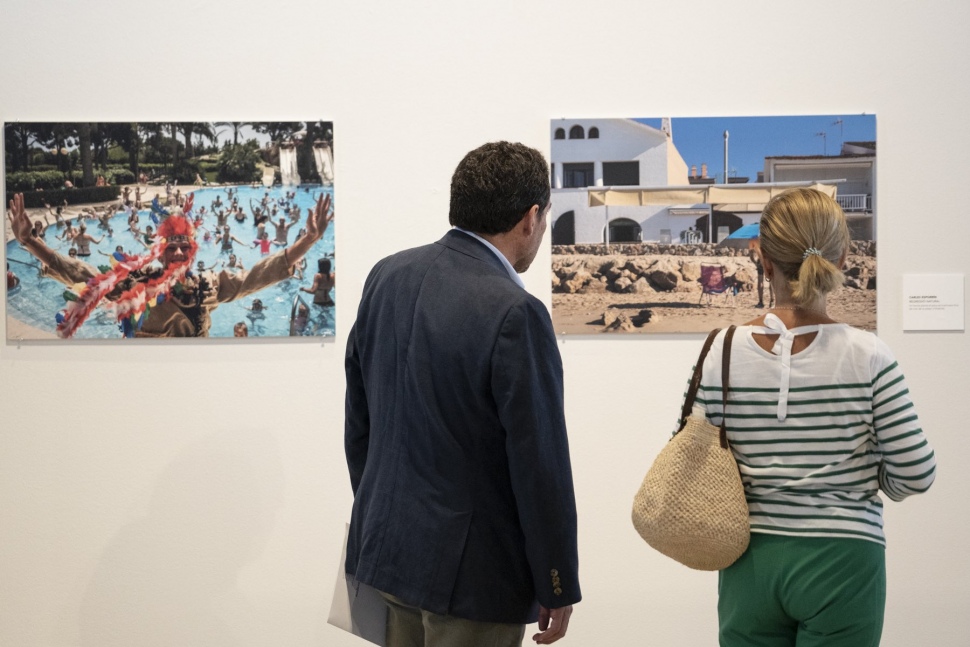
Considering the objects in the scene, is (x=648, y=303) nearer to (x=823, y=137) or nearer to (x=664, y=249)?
(x=664, y=249)

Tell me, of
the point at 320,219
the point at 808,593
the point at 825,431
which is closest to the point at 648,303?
the point at 320,219

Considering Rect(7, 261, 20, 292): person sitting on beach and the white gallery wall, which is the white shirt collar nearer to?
the white gallery wall

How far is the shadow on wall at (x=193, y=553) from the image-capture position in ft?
10.2

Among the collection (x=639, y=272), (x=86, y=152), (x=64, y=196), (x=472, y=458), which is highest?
(x=86, y=152)

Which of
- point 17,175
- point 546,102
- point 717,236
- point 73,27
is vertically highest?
point 73,27

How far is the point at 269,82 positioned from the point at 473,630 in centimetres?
222

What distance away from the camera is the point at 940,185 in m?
3.16

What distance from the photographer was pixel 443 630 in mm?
1668

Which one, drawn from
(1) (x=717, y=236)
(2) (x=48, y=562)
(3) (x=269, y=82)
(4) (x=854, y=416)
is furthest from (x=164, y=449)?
(4) (x=854, y=416)

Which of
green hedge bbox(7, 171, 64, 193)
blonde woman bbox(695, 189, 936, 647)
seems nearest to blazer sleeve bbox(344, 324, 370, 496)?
blonde woman bbox(695, 189, 936, 647)

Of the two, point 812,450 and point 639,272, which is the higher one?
point 639,272

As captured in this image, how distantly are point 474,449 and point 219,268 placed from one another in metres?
1.78

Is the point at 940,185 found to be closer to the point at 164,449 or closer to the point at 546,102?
the point at 546,102

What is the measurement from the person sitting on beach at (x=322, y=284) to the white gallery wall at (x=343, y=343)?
5 cm
